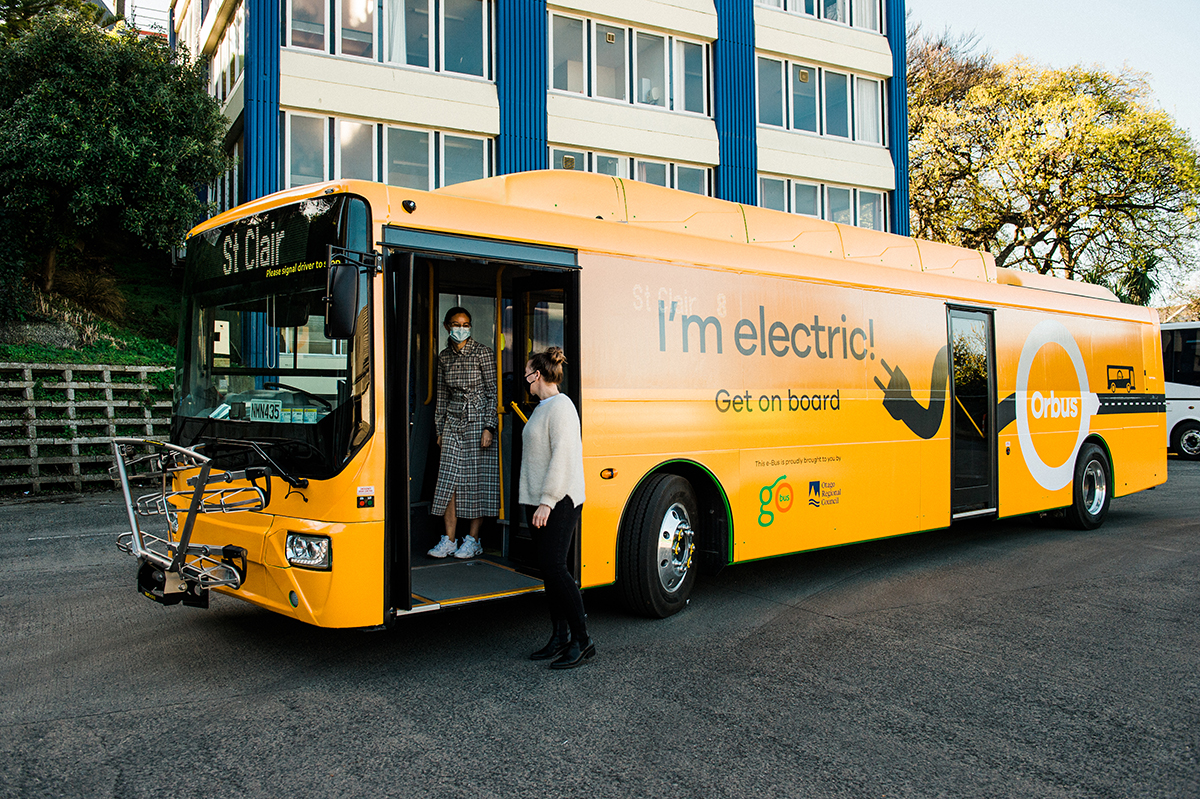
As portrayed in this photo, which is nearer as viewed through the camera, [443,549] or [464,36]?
[443,549]

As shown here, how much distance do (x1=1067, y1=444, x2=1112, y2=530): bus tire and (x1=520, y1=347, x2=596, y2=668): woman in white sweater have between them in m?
7.62

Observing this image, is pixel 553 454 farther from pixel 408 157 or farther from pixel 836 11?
pixel 836 11

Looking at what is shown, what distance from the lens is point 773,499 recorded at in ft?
22.4

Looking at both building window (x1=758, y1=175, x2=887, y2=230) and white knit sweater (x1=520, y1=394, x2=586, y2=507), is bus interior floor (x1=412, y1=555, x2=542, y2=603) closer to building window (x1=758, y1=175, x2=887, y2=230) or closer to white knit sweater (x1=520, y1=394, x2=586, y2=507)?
white knit sweater (x1=520, y1=394, x2=586, y2=507)

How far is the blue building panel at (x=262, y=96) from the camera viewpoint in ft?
54.3

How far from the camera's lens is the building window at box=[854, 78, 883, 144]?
2502 cm

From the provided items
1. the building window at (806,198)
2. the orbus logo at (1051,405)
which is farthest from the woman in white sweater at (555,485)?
the building window at (806,198)

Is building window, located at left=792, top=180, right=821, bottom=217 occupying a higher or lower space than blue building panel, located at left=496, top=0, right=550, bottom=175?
lower

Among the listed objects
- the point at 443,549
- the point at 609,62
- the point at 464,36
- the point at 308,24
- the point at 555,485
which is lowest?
the point at 443,549

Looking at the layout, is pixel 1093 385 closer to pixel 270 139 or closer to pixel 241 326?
pixel 241 326

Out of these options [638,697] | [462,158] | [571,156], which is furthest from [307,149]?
[638,697]

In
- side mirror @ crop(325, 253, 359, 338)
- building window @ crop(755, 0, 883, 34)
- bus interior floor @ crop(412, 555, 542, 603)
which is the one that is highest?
building window @ crop(755, 0, 883, 34)

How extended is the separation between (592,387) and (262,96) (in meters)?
13.9

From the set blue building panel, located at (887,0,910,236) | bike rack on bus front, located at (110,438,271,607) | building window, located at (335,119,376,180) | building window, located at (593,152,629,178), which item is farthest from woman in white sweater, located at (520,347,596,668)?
blue building panel, located at (887,0,910,236)
